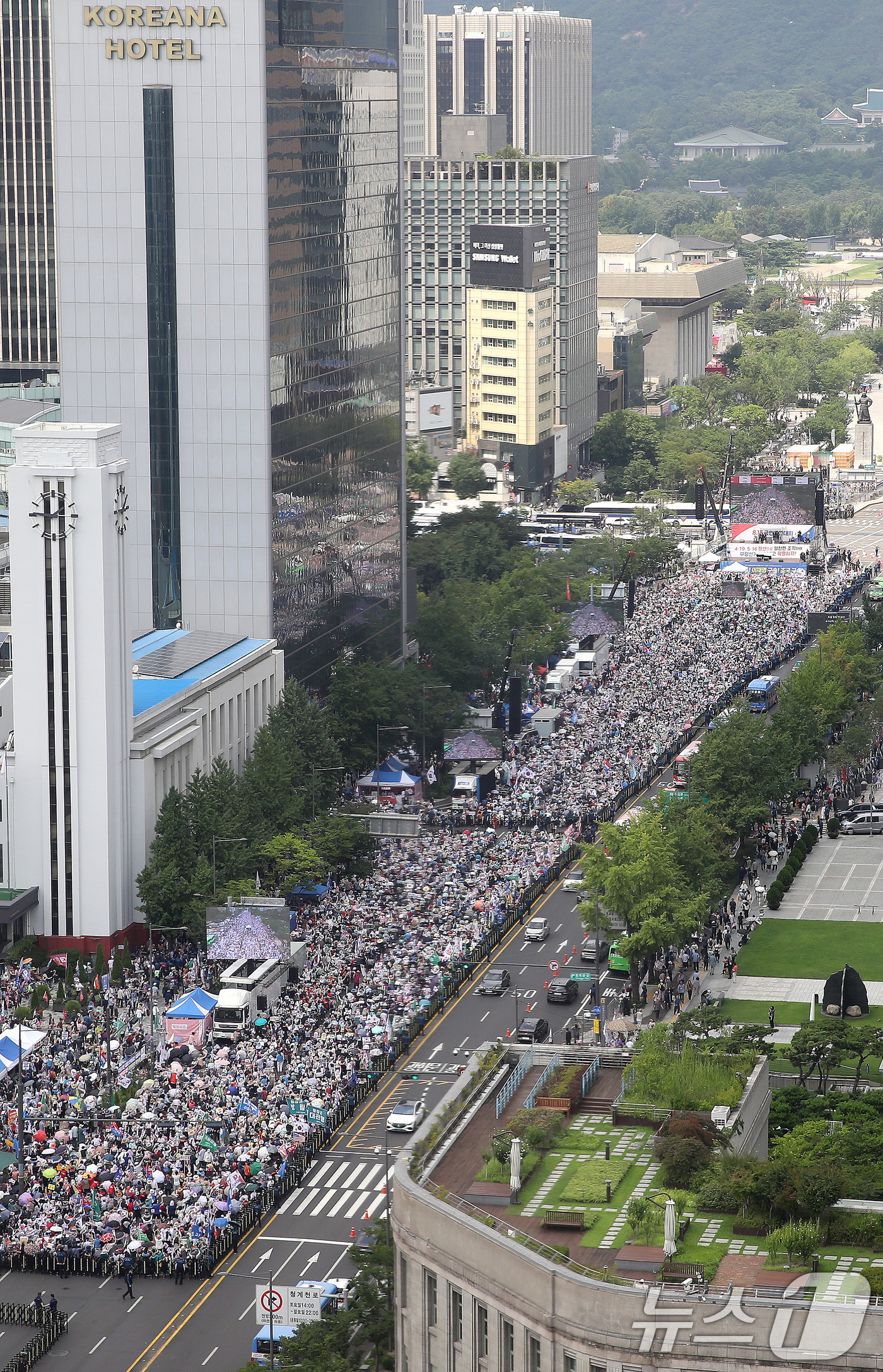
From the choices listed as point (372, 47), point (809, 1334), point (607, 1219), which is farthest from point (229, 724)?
point (809, 1334)

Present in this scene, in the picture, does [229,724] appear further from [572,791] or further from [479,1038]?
[479,1038]

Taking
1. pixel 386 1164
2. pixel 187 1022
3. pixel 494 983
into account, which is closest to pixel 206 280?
pixel 494 983

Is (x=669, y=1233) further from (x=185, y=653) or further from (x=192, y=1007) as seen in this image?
(x=185, y=653)

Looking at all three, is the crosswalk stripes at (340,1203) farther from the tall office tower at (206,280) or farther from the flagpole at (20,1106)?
the tall office tower at (206,280)

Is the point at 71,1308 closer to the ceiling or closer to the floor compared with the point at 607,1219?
closer to the floor

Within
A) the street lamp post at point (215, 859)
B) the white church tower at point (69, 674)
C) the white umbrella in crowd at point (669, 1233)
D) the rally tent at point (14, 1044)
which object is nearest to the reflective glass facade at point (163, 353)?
the white church tower at point (69, 674)

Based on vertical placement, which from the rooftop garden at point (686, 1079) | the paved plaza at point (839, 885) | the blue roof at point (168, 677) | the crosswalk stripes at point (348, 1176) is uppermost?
the blue roof at point (168, 677)

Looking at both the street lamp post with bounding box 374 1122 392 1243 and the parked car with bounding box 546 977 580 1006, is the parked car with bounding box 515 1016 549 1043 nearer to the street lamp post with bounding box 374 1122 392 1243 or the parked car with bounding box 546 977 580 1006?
the parked car with bounding box 546 977 580 1006
